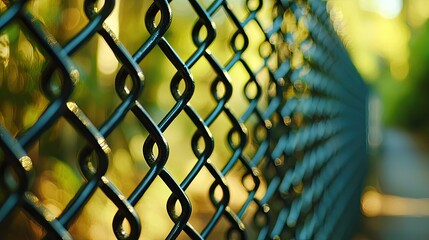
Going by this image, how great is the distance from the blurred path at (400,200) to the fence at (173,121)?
1.14m

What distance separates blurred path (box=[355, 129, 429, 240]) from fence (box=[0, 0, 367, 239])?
1.14m

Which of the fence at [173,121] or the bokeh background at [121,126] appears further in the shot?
the bokeh background at [121,126]

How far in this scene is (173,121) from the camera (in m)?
2.35

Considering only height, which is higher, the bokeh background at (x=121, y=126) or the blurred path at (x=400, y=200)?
the blurred path at (x=400, y=200)

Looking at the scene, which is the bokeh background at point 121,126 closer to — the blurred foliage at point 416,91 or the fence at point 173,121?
the fence at point 173,121

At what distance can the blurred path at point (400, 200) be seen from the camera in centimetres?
440

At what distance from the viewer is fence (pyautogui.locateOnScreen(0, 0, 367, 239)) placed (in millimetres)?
604

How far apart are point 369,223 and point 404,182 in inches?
125

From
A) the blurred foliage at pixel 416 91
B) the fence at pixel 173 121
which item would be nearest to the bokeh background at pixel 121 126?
the fence at pixel 173 121

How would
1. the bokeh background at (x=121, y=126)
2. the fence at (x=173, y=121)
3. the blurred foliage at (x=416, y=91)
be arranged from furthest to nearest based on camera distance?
the blurred foliage at (x=416, y=91)
the bokeh background at (x=121, y=126)
the fence at (x=173, y=121)

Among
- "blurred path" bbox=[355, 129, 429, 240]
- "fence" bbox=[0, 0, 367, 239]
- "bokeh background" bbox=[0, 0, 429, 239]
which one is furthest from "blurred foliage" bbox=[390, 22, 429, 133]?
"fence" bbox=[0, 0, 367, 239]

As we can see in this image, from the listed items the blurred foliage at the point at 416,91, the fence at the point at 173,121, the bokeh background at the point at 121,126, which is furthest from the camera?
the blurred foliage at the point at 416,91

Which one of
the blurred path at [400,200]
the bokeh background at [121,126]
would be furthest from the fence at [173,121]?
the blurred path at [400,200]

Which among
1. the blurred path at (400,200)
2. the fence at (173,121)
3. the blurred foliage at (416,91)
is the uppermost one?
the blurred foliage at (416,91)
